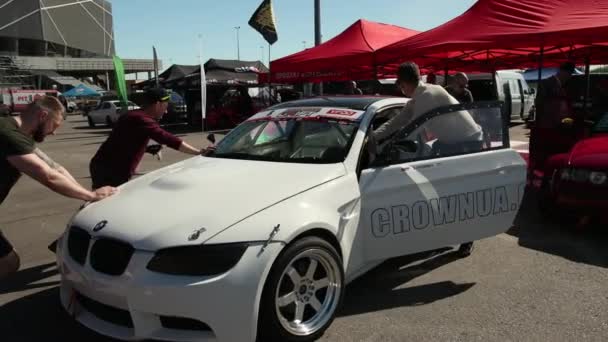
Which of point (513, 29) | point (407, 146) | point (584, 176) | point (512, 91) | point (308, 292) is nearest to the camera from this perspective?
point (308, 292)

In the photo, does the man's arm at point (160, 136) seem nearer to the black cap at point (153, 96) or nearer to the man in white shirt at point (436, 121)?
the black cap at point (153, 96)

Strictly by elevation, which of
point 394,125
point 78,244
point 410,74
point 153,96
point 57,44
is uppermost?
point 57,44

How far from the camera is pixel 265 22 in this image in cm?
1445

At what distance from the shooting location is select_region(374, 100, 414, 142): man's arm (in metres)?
3.88

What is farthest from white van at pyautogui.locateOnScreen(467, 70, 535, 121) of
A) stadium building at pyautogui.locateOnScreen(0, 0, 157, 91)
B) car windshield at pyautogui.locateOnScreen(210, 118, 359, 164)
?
stadium building at pyautogui.locateOnScreen(0, 0, 157, 91)

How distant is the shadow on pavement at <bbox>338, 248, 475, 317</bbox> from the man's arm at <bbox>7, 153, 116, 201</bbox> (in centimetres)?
192

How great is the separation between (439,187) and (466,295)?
2.84 ft

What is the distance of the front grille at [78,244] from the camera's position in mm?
2896

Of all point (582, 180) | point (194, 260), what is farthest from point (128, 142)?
point (582, 180)

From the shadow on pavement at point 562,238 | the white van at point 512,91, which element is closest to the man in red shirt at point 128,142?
the shadow on pavement at point 562,238

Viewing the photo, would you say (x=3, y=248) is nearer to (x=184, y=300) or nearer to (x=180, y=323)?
(x=180, y=323)

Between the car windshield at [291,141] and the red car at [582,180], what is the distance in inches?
107

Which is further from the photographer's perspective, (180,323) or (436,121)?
(436,121)

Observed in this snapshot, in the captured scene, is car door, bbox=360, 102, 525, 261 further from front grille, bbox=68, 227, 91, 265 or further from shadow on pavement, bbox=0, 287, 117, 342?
shadow on pavement, bbox=0, 287, 117, 342
